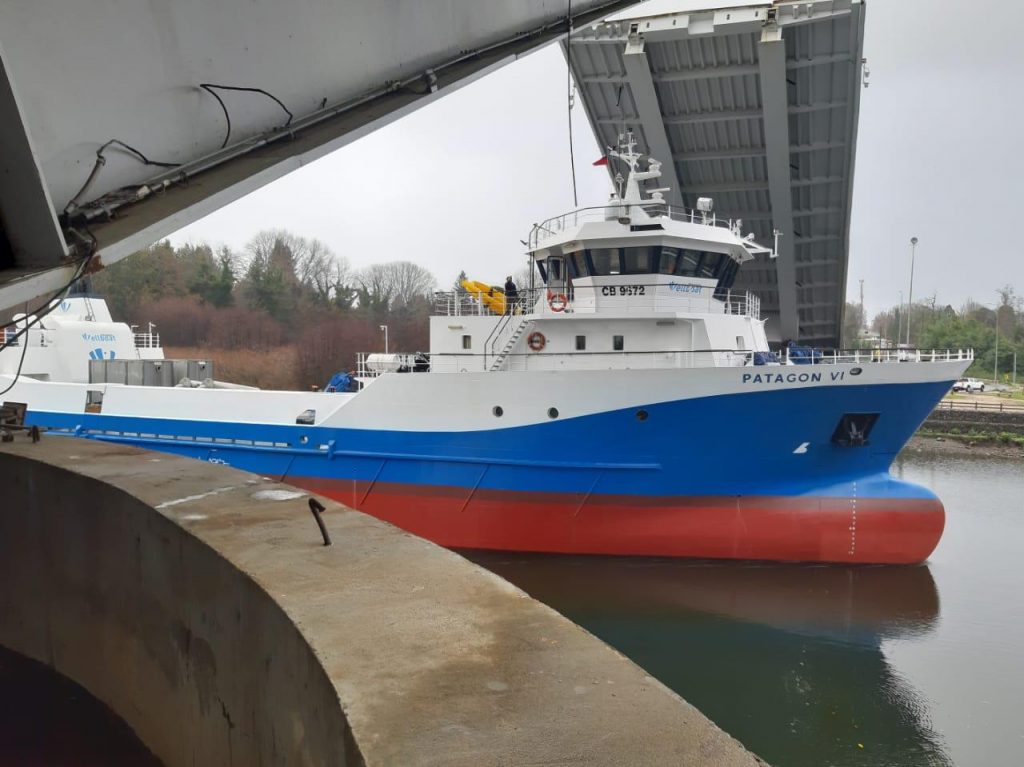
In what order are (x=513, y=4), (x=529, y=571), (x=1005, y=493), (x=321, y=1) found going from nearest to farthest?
1. (x=321, y=1)
2. (x=513, y=4)
3. (x=529, y=571)
4. (x=1005, y=493)

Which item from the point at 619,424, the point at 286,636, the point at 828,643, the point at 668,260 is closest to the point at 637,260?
the point at 668,260

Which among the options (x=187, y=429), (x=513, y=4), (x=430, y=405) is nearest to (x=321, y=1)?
(x=513, y=4)

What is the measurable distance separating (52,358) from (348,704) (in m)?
15.4

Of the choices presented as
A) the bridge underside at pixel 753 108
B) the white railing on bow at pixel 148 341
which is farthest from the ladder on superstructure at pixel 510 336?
the white railing on bow at pixel 148 341

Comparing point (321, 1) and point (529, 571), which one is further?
point (529, 571)

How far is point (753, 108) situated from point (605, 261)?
372 cm

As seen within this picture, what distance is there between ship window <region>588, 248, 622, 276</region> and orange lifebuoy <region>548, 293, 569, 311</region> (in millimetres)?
610

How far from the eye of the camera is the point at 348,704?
163 cm

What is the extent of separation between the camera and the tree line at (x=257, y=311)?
103 ft

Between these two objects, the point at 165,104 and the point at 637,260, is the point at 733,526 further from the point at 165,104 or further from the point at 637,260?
the point at 165,104

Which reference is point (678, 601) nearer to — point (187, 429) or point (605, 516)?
point (605, 516)

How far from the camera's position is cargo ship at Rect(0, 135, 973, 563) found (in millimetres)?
8688

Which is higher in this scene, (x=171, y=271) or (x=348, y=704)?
(x=171, y=271)

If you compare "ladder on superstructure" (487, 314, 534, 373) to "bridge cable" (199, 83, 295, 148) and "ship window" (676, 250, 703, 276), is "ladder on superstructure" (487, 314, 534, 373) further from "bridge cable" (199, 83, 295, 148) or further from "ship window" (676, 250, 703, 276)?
"bridge cable" (199, 83, 295, 148)
